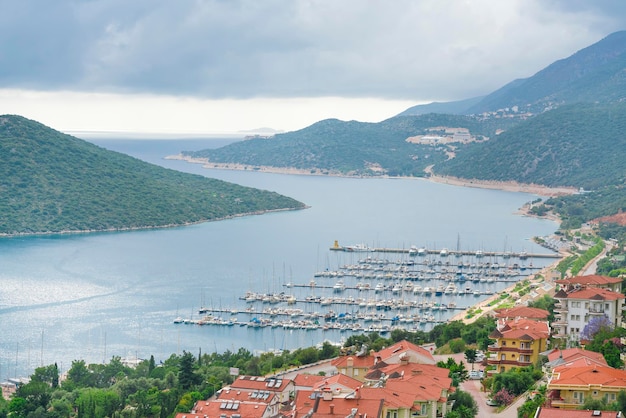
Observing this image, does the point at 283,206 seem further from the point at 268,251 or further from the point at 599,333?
the point at 599,333

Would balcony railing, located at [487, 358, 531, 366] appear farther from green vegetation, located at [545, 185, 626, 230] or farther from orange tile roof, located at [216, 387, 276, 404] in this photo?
green vegetation, located at [545, 185, 626, 230]

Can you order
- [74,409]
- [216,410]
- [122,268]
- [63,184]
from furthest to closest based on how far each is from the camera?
1. [63,184]
2. [122,268]
3. [74,409]
4. [216,410]

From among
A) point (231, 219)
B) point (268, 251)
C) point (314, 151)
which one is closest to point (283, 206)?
point (231, 219)

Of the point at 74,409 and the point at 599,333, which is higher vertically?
the point at 599,333

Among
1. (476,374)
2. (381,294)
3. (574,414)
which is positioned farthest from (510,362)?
(381,294)

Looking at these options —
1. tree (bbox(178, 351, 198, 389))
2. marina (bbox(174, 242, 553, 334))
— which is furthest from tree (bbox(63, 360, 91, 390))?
marina (bbox(174, 242, 553, 334))

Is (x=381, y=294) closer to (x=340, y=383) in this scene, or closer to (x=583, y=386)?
(x=340, y=383)

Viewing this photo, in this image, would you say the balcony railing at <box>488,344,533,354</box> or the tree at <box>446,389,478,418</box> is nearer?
the tree at <box>446,389,478,418</box>
